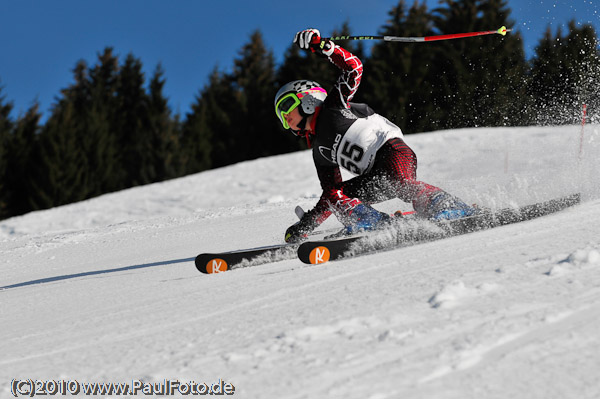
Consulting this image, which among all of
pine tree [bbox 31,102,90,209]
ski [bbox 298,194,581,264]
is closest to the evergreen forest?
pine tree [bbox 31,102,90,209]

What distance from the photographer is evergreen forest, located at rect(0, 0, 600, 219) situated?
15680 mm

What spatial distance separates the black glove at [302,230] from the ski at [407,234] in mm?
678

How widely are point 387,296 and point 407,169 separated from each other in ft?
5.81

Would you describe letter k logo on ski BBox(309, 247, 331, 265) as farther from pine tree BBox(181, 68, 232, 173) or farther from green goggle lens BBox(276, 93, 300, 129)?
pine tree BBox(181, 68, 232, 173)

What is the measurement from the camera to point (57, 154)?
20609 millimetres

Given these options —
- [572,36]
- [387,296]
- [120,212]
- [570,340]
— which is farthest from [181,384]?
[572,36]

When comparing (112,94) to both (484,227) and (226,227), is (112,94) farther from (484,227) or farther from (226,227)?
(484,227)

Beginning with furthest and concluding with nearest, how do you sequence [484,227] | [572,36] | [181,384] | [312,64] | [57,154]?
1. [312,64]
2. [57,154]
3. [572,36]
4. [484,227]
5. [181,384]

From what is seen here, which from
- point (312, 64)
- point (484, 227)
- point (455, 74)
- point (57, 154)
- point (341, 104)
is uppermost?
point (312, 64)

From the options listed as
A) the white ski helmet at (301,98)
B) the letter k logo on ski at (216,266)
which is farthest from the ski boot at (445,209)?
the letter k logo on ski at (216,266)

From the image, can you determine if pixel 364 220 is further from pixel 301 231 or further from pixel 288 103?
pixel 288 103

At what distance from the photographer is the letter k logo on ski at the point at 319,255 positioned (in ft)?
10.7

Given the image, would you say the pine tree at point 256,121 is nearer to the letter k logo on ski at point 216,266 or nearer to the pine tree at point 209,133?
the pine tree at point 209,133

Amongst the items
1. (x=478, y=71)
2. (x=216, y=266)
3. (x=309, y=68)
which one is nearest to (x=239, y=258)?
(x=216, y=266)
